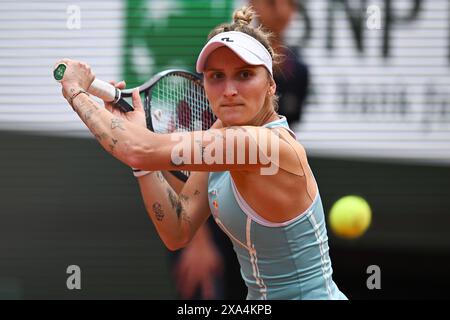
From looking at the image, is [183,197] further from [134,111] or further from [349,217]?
[349,217]

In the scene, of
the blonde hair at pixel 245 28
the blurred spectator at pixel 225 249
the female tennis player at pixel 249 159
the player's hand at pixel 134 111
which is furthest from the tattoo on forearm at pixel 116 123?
the blurred spectator at pixel 225 249

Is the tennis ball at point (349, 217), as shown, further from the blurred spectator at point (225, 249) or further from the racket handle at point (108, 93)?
the racket handle at point (108, 93)

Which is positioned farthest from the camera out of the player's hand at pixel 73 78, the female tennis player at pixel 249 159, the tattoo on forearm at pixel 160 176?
the tattoo on forearm at pixel 160 176

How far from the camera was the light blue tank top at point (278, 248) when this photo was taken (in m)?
2.04

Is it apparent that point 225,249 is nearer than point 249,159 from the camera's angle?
No

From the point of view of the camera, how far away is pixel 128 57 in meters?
4.11

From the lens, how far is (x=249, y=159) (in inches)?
77.7

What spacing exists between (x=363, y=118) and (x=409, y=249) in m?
0.75

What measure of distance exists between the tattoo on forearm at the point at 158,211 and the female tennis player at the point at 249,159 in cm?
18

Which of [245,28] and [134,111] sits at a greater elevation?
[245,28]

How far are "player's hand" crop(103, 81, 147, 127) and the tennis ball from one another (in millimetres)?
1987

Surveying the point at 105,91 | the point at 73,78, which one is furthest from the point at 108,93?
the point at 73,78

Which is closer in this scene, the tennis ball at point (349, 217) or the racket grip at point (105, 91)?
the racket grip at point (105, 91)

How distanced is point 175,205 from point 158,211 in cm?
6
